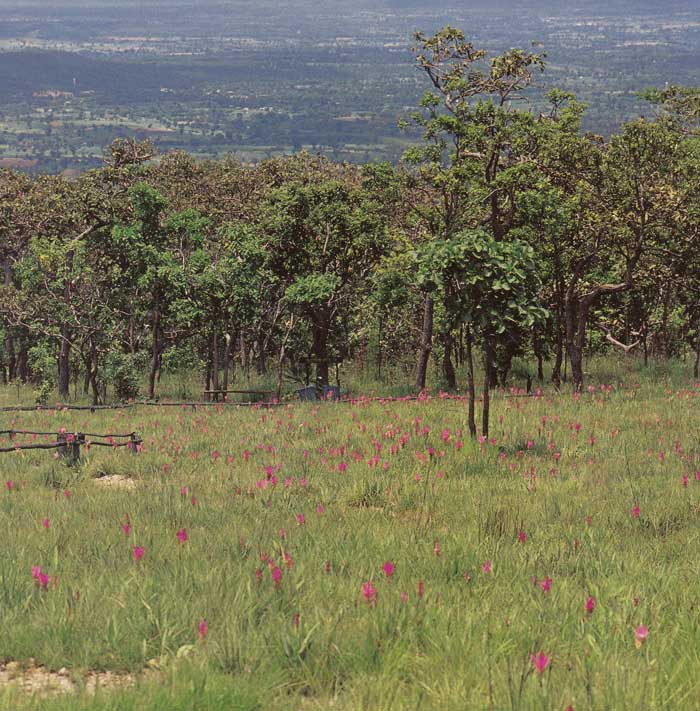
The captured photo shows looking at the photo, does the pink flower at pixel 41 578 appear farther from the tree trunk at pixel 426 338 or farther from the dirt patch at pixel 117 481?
the tree trunk at pixel 426 338

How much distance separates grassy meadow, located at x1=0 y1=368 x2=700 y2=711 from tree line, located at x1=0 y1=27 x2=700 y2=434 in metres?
3.96

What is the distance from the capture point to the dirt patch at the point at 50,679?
4888 mm

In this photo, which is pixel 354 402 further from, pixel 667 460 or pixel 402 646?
pixel 402 646

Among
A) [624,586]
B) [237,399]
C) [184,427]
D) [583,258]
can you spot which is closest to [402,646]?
[624,586]

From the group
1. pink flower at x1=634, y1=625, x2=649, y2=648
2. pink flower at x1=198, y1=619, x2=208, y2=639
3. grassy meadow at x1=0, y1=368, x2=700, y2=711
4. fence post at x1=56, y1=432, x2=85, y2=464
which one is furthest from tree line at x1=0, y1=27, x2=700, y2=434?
pink flower at x1=198, y1=619, x2=208, y2=639

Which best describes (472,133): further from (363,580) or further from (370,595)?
(370,595)

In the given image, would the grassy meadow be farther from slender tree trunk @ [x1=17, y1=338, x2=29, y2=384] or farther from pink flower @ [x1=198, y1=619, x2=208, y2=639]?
slender tree trunk @ [x1=17, y1=338, x2=29, y2=384]

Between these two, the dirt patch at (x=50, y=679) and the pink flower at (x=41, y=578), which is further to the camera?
the pink flower at (x=41, y=578)

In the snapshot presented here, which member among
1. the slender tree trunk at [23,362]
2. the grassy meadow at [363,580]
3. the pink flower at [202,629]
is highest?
the pink flower at [202,629]

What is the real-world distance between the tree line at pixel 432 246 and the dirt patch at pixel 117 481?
5.37 meters

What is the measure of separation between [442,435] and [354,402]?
259 inches

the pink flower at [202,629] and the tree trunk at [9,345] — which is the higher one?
the pink flower at [202,629]

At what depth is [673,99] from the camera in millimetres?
28969

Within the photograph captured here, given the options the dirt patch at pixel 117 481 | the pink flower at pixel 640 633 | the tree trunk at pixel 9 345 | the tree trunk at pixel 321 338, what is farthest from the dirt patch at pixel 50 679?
the tree trunk at pixel 9 345
